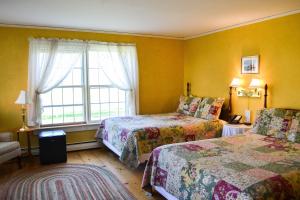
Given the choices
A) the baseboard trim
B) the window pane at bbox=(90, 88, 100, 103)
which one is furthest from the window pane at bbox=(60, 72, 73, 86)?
the baseboard trim

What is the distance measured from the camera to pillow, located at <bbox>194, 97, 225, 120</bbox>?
443 cm

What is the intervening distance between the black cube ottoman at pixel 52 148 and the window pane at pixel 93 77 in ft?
3.94

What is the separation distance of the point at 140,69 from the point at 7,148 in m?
2.82

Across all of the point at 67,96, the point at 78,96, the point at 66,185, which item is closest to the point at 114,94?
the point at 78,96

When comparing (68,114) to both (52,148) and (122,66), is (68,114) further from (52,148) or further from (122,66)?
(122,66)

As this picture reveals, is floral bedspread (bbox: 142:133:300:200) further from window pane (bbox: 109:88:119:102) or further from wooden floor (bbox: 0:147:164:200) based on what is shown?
window pane (bbox: 109:88:119:102)

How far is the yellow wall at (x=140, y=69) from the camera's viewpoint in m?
4.23

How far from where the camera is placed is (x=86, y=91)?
484 cm

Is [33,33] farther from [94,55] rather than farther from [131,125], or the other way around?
[131,125]

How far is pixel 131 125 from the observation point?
402 cm

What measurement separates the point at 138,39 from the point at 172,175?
11.2 feet

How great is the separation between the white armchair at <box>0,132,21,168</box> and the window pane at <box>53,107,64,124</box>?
2.79ft

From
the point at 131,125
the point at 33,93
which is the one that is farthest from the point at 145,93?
the point at 33,93

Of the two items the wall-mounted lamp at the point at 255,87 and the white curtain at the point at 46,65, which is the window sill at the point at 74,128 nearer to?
the white curtain at the point at 46,65
